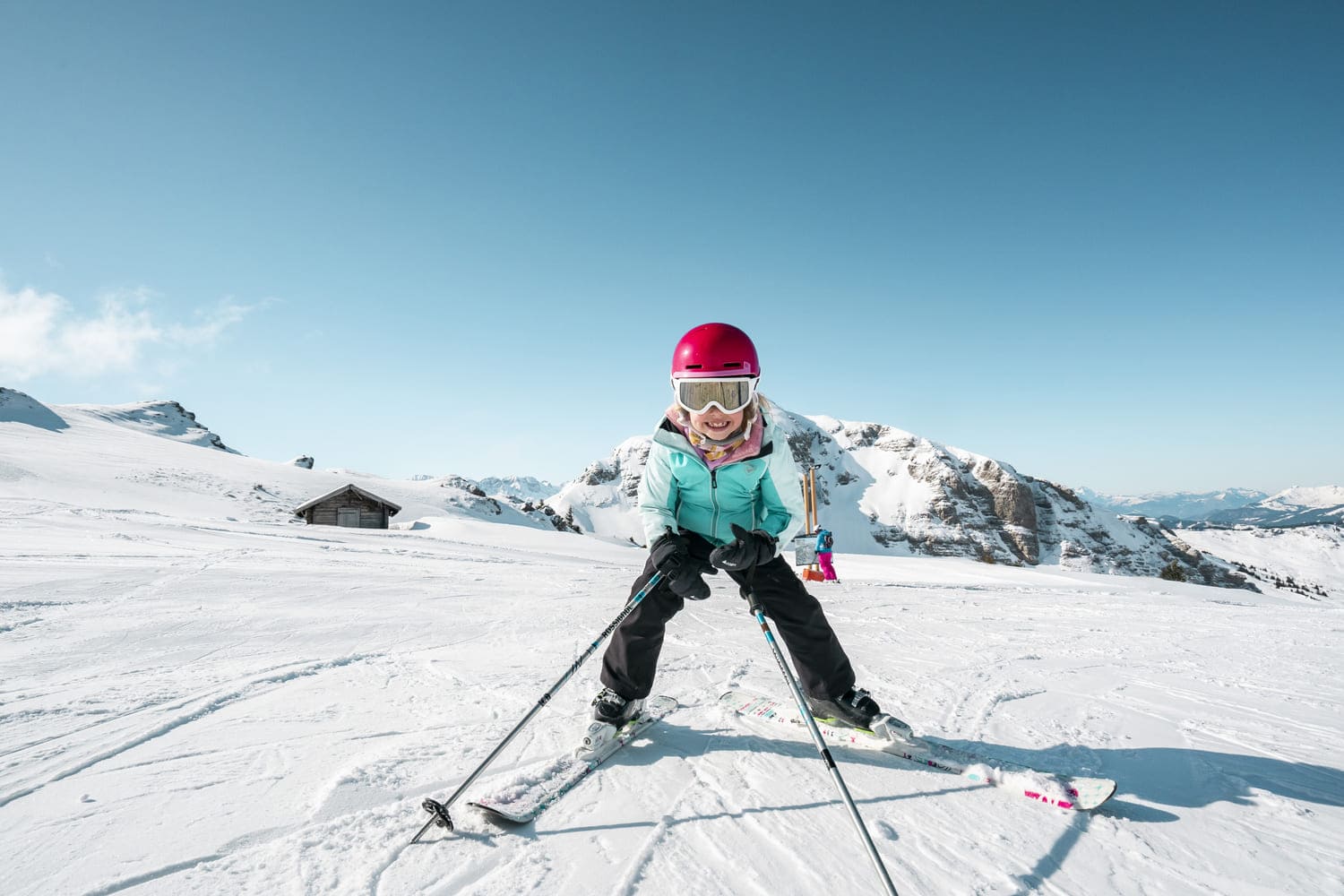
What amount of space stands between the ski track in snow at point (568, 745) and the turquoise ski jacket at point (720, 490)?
118 cm

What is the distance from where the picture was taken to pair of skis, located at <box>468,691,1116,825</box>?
2.40 meters

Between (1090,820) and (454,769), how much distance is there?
2784mm

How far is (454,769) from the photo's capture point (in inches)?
105

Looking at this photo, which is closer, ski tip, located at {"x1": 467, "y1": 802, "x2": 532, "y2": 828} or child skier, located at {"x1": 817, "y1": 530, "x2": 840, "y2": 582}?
ski tip, located at {"x1": 467, "y1": 802, "x2": 532, "y2": 828}

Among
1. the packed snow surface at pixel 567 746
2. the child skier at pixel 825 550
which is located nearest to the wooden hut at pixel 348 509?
the child skier at pixel 825 550

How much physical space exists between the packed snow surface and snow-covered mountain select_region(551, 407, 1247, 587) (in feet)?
402

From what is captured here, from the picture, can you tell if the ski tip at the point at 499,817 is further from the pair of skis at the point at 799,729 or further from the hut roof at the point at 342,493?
the hut roof at the point at 342,493

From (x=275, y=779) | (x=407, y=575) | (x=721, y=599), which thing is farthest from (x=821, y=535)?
(x=275, y=779)

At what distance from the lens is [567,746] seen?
3.03 meters

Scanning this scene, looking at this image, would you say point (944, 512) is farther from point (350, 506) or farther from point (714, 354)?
point (714, 354)

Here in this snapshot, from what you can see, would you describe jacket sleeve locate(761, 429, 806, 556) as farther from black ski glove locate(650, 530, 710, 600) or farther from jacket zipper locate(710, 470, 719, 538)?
black ski glove locate(650, 530, 710, 600)

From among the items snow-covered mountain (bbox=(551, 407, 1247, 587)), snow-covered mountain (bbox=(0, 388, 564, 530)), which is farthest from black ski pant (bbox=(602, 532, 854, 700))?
snow-covered mountain (bbox=(551, 407, 1247, 587))

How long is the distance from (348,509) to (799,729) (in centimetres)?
3669

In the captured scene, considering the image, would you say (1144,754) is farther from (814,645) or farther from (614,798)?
(614,798)
